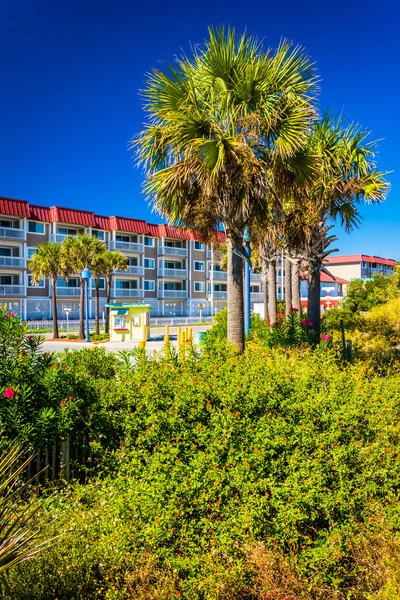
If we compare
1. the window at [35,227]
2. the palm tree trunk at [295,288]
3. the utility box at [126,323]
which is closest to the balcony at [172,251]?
the window at [35,227]

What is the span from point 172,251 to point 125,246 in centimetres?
778

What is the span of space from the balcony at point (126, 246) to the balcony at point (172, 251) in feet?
10.7

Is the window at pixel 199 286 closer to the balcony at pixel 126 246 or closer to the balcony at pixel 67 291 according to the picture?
the balcony at pixel 126 246

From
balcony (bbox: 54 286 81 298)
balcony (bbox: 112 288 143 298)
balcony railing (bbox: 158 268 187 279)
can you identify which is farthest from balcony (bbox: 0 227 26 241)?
balcony railing (bbox: 158 268 187 279)

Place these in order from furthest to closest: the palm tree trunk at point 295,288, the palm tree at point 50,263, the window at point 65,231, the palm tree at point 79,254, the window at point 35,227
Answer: the window at point 65,231, the window at point 35,227, the palm tree at point 50,263, the palm tree at point 79,254, the palm tree trunk at point 295,288

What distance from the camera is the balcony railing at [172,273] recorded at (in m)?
58.8

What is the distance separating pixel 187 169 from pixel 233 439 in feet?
23.3

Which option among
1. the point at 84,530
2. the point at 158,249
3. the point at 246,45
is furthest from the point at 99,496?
the point at 158,249

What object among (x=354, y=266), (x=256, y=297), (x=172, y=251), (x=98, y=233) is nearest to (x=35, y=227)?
(x=98, y=233)

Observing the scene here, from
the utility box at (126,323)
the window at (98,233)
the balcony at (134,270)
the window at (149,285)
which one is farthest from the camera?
the window at (149,285)

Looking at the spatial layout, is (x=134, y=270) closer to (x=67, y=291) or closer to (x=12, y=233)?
(x=67, y=291)

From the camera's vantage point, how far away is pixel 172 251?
59750 millimetres

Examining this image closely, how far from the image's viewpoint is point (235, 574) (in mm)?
3693

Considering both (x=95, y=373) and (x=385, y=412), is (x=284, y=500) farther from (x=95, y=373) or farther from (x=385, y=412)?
(x=95, y=373)
